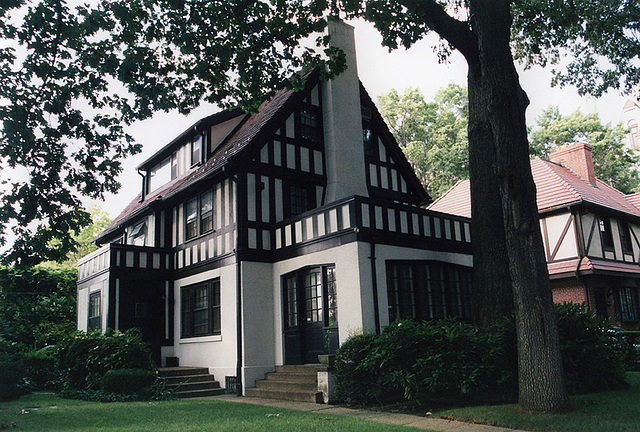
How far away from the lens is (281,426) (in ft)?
26.2

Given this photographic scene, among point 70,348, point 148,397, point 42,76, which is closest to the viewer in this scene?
point 42,76

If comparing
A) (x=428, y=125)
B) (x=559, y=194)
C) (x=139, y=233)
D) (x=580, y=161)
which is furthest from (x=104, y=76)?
(x=428, y=125)

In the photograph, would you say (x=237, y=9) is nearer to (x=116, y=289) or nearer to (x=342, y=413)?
(x=342, y=413)

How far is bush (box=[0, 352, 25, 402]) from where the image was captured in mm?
12953

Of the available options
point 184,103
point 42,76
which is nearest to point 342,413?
point 184,103

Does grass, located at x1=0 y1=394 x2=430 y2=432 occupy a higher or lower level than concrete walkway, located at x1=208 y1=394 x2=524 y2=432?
higher

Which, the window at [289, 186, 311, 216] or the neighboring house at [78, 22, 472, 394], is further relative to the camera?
the window at [289, 186, 311, 216]

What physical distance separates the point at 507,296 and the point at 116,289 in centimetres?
1209

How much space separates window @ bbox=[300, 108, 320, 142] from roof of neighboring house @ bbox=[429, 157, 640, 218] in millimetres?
10857

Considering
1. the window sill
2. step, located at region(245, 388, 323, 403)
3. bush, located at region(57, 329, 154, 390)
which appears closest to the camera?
step, located at region(245, 388, 323, 403)

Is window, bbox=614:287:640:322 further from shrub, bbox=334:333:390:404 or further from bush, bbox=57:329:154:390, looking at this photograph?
bush, bbox=57:329:154:390

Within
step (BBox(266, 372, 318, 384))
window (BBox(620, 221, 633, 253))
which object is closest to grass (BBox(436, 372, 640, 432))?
step (BBox(266, 372, 318, 384))

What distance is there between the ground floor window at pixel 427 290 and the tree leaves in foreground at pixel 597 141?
23.6m

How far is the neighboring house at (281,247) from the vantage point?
1349cm
